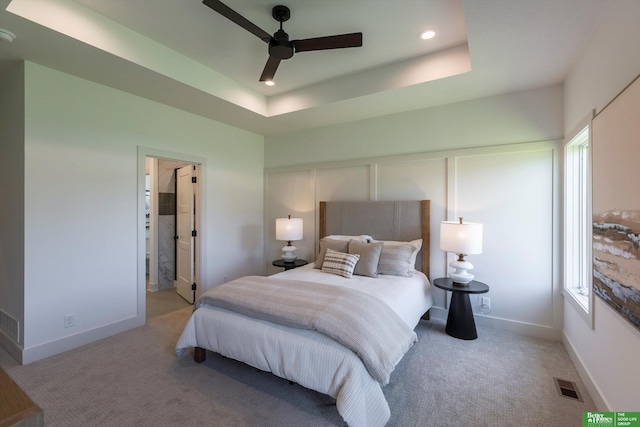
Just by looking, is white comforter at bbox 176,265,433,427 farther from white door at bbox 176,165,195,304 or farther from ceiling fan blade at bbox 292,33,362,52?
ceiling fan blade at bbox 292,33,362,52

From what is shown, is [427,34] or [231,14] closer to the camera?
[231,14]

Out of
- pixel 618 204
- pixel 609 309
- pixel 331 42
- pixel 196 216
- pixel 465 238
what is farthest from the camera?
pixel 196 216

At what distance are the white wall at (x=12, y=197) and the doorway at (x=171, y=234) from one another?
1.50 m

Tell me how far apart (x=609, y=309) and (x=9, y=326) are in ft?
16.1

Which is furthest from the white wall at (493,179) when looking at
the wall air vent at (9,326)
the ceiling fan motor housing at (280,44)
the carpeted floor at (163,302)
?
the wall air vent at (9,326)

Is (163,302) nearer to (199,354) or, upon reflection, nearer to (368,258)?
(199,354)

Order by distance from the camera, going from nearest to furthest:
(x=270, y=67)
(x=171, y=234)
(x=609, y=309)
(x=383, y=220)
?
(x=609, y=309) < (x=270, y=67) < (x=383, y=220) < (x=171, y=234)

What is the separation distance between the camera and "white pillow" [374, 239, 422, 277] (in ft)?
10.2

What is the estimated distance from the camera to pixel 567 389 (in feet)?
6.93

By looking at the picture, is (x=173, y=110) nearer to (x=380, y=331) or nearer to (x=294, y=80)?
(x=294, y=80)

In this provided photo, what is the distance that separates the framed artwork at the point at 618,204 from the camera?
1.43 m

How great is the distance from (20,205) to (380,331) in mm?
3300

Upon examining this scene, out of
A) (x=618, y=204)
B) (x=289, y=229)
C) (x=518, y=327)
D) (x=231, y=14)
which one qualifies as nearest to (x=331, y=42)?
(x=231, y=14)

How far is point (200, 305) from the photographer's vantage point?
8.11 ft
